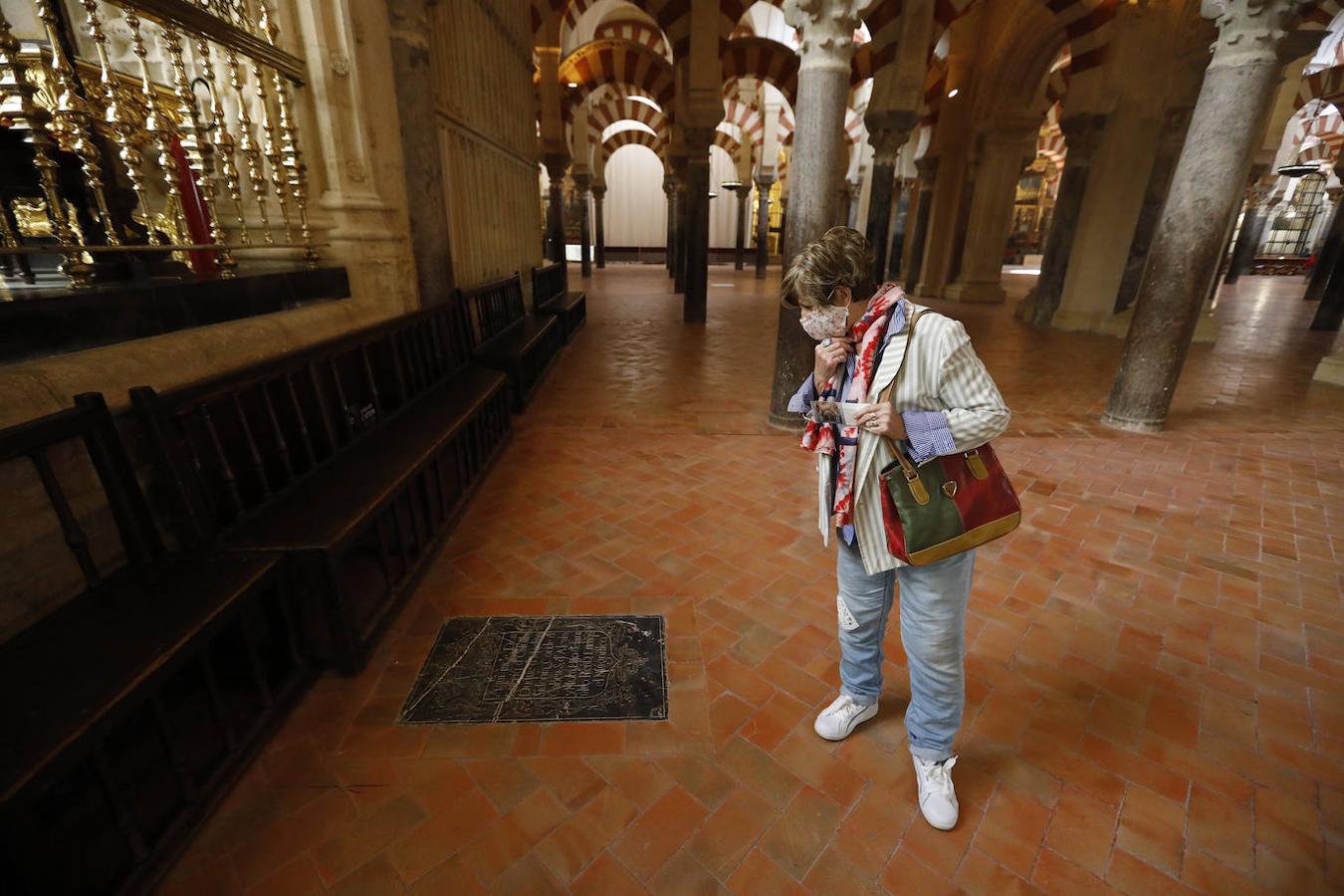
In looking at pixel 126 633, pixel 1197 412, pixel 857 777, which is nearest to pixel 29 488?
pixel 126 633

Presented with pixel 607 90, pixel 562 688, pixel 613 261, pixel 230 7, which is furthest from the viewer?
pixel 613 261

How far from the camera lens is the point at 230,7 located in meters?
3.05

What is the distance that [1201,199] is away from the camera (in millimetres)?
4469

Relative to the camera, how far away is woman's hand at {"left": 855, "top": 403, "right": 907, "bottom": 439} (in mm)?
1402

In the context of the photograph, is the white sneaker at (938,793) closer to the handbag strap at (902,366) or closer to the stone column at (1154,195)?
the handbag strap at (902,366)

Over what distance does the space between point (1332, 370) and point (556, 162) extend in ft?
44.1

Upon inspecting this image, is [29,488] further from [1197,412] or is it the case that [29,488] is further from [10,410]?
[1197,412]

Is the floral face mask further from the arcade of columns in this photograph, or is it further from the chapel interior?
the arcade of columns

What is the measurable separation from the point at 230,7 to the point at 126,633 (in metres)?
3.23

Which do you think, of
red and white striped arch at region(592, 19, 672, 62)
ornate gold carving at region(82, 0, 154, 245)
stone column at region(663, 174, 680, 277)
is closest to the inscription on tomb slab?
ornate gold carving at region(82, 0, 154, 245)

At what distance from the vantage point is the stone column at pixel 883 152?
9713 millimetres

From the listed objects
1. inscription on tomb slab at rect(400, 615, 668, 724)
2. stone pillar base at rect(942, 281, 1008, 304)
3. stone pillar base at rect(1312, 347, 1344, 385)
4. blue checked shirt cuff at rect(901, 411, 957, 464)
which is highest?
blue checked shirt cuff at rect(901, 411, 957, 464)

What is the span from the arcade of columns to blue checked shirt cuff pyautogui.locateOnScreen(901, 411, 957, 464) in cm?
327

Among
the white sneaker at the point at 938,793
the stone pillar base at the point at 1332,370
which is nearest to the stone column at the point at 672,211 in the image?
the stone pillar base at the point at 1332,370
